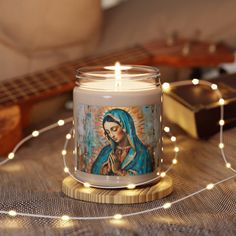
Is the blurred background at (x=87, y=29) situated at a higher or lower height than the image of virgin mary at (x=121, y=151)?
higher

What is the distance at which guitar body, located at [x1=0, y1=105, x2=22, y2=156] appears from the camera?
93 cm

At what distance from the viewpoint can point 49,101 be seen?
3.90 ft

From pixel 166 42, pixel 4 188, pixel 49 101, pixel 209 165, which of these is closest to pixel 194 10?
pixel 166 42

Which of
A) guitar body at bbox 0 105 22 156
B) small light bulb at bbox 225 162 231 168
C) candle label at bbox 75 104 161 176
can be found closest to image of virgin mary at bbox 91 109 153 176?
candle label at bbox 75 104 161 176

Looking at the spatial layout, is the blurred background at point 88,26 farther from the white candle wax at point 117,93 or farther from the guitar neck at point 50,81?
the white candle wax at point 117,93

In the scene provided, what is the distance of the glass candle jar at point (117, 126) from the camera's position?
0.66 meters

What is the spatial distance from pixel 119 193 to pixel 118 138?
6 cm

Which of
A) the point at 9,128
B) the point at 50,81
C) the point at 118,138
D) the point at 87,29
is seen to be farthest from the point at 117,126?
the point at 87,29

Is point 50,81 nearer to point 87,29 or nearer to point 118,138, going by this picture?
point 87,29

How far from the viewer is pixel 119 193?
66 centimetres

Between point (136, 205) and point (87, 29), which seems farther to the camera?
point (87, 29)

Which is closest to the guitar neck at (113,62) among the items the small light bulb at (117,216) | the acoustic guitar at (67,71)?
the acoustic guitar at (67,71)

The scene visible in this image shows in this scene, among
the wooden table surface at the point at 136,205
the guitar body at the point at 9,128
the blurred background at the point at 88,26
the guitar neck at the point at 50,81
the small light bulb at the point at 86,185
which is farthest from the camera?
the blurred background at the point at 88,26

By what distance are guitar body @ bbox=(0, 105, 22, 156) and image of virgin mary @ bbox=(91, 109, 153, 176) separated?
291 millimetres
